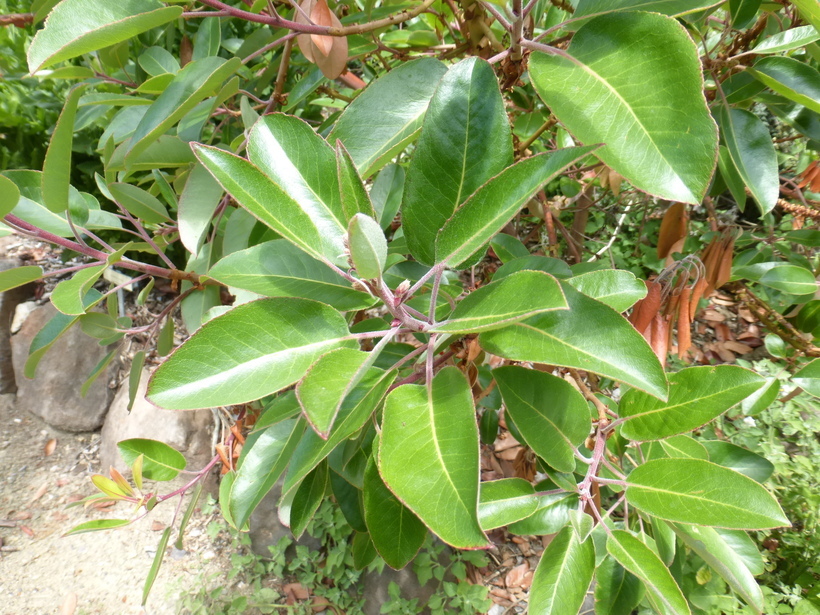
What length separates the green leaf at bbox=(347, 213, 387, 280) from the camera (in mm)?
412

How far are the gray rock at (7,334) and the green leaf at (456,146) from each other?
290 cm

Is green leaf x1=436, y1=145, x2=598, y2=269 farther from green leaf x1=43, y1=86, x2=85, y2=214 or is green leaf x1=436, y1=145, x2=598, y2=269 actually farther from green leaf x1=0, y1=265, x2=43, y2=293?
green leaf x1=0, y1=265, x2=43, y2=293

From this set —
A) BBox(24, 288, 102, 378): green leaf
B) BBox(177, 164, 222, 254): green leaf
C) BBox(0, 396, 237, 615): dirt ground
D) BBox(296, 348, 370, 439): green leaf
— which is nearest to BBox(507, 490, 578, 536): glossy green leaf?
BBox(296, 348, 370, 439): green leaf

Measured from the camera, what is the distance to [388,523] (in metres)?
0.69

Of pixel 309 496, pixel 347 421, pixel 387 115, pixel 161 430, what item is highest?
pixel 387 115

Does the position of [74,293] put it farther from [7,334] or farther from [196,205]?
[7,334]

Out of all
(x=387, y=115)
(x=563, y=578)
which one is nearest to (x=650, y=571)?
(x=563, y=578)

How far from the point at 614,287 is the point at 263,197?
46 cm

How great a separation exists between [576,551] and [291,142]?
Answer: 66 cm

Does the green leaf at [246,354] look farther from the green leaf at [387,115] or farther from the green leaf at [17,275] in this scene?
the green leaf at [17,275]

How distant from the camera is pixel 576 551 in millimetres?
677

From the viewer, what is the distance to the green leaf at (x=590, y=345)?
17.6 inches

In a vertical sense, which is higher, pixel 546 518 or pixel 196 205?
pixel 196 205

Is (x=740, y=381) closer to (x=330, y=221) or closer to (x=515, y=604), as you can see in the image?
(x=330, y=221)
